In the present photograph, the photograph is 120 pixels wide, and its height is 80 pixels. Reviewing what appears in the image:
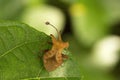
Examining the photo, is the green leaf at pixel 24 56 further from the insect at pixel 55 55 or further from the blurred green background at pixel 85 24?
the blurred green background at pixel 85 24

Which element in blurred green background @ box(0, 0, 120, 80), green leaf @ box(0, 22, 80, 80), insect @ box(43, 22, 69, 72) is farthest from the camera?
blurred green background @ box(0, 0, 120, 80)

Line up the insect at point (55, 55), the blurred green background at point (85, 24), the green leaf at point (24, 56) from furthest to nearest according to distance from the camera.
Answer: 1. the blurred green background at point (85, 24)
2. the insect at point (55, 55)
3. the green leaf at point (24, 56)

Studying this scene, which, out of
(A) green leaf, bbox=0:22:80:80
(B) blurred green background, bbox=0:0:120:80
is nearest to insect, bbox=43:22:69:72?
(A) green leaf, bbox=0:22:80:80

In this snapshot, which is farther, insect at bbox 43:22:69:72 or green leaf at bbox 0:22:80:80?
insect at bbox 43:22:69:72

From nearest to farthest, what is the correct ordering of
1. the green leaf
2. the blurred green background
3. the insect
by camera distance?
the green leaf → the insect → the blurred green background

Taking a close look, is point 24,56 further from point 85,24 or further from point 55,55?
point 85,24

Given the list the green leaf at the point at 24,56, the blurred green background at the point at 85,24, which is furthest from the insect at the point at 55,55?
the blurred green background at the point at 85,24

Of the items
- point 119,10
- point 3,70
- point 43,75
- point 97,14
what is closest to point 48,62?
point 43,75

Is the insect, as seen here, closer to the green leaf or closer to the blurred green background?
the green leaf
